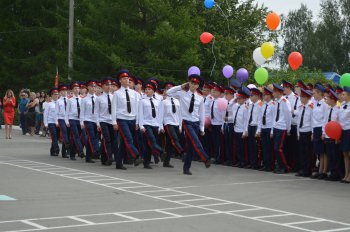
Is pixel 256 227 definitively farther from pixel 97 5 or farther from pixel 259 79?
pixel 97 5

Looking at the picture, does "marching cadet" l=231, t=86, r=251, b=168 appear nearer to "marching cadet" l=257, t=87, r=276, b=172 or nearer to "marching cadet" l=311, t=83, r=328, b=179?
"marching cadet" l=257, t=87, r=276, b=172

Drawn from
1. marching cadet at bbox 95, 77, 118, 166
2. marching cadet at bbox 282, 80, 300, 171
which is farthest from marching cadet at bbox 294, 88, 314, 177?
marching cadet at bbox 95, 77, 118, 166

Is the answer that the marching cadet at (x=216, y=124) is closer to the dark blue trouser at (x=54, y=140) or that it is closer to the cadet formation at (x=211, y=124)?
the cadet formation at (x=211, y=124)

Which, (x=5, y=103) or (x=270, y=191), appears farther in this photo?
(x=5, y=103)

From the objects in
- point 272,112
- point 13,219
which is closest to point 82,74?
point 272,112

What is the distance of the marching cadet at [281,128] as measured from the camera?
16.7 m

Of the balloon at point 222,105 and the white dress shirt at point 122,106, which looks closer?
the white dress shirt at point 122,106

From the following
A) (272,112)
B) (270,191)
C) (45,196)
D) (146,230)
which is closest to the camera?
(146,230)

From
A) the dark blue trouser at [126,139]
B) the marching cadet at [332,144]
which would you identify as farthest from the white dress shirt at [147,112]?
the marching cadet at [332,144]

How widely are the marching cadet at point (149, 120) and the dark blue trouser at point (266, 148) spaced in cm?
257

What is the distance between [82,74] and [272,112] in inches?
844

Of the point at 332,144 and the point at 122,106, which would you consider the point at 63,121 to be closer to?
the point at 122,106

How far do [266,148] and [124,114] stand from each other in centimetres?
367

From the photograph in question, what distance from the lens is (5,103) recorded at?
28906 mm
